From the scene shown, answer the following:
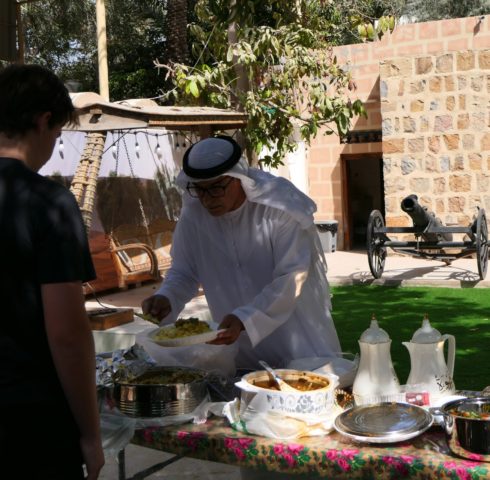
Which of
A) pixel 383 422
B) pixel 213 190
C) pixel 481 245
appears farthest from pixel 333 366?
pixel 481 245

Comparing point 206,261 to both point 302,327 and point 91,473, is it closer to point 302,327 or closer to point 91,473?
point 302,327

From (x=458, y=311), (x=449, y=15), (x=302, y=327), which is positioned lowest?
(x=458, y=311)

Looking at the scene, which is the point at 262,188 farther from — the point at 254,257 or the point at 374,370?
the point at 374,370

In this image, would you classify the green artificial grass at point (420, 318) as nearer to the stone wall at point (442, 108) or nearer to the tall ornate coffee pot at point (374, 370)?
the tall ornate coffee pot at point (374, 370)

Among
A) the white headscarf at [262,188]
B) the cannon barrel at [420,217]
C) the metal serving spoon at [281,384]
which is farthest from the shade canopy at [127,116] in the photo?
the metal serving spoon at [281,384]

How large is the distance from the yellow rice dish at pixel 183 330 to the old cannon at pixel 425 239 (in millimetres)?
7872

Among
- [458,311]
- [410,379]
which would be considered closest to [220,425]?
[410,379]

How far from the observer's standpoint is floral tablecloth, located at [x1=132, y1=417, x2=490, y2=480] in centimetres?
219

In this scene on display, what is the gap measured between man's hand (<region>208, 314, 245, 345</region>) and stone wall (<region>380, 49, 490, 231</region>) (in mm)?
11423

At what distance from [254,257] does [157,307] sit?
1.42ft

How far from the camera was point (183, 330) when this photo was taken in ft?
9.52

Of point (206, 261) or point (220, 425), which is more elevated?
point (206, 261)

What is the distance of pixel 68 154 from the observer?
11.2m

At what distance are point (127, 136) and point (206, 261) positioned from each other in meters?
9.06
